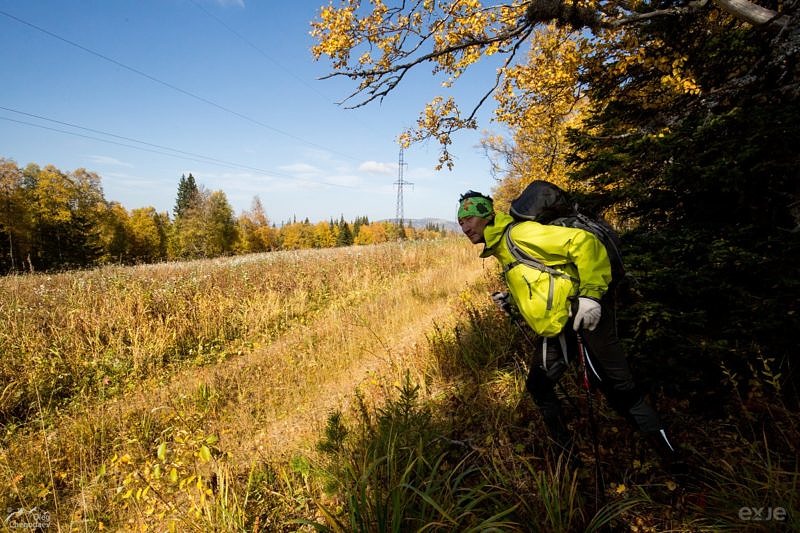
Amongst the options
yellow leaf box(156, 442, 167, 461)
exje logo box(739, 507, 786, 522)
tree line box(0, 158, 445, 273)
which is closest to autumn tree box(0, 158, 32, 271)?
tree line box(0, 158, 445, 273)

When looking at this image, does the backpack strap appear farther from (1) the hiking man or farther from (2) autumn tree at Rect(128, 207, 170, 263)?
(2) autumn tree at Rect(128, 207, 170, 263)

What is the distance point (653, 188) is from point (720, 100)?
116cm

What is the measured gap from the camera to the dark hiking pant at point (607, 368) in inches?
86.9

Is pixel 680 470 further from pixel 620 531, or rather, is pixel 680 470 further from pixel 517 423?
pixel 517 423

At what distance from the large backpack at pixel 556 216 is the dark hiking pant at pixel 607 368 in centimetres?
30

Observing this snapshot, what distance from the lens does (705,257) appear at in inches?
105

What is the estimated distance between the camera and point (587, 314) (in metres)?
2.03

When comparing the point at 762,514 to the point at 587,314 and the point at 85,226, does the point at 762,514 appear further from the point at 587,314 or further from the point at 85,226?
the point at 85,226

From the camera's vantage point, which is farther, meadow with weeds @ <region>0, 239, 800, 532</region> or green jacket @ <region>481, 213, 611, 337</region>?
green jacket @ <region>481, 213, 611, 337</region>

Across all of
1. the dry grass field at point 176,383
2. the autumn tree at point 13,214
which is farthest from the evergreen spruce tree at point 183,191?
the dry grass field at point 176,383

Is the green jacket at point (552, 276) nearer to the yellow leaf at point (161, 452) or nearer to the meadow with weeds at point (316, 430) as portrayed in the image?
the meadow with weeds at point (316, 430)

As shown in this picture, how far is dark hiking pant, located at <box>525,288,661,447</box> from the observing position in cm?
221

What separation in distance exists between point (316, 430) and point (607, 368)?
2.77m

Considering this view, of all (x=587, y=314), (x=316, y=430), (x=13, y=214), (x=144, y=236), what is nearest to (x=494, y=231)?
(x=587, y=314)
